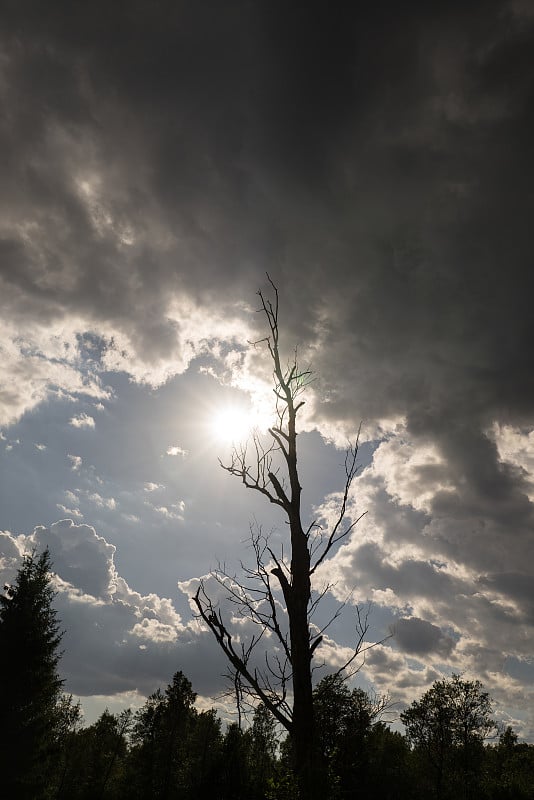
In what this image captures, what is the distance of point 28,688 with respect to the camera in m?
23.9

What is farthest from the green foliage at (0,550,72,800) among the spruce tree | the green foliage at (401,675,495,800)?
the green foliage at (401,675,495,800)

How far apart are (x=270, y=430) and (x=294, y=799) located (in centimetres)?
351

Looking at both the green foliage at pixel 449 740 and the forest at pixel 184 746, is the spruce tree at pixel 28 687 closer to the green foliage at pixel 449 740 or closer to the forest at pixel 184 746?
the forest at pixel 184 746

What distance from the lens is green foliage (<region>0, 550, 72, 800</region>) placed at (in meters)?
22.3

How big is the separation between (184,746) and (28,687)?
34.0 m

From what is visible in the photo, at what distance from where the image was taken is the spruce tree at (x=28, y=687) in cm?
2230

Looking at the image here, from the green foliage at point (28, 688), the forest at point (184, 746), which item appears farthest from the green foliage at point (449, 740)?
the green foliage at point (28, 688)

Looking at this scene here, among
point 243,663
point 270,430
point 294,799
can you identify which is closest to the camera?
point 294,799

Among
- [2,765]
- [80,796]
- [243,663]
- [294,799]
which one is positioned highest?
[243,663]

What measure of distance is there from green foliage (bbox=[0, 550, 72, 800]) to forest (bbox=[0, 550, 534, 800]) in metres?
0.05

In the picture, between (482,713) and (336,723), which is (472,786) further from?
(336,723)

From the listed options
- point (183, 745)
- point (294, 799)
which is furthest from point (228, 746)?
point (294, 799)

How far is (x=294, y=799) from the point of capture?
3941mm

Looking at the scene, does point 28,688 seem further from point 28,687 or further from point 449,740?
point 449,740
